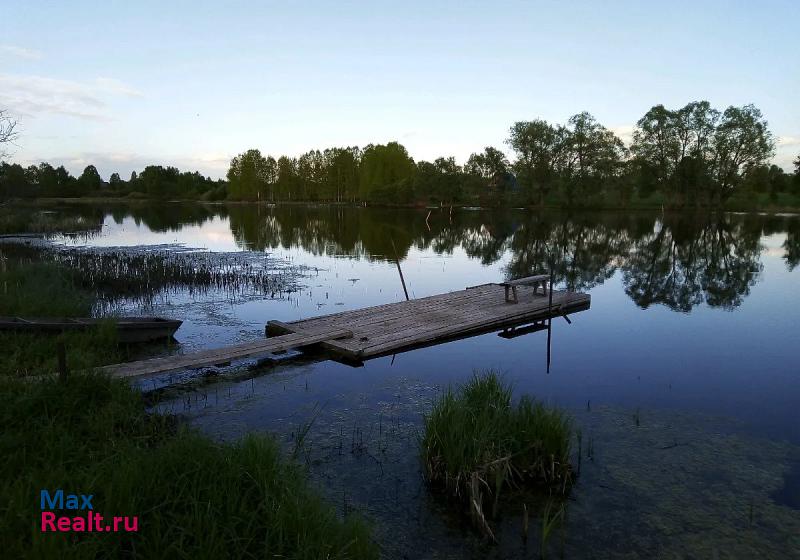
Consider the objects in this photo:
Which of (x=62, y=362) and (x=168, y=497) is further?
(x=62, y=362)

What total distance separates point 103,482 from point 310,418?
4.46 meters

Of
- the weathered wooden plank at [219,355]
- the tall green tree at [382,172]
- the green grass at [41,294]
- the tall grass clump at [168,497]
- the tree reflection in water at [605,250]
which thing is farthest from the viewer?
the tall green tree at [382,172]

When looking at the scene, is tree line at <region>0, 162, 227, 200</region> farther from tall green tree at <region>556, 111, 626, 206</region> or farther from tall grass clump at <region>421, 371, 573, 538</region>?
tall grass clump at <region>421, 371, 573, 538</region>

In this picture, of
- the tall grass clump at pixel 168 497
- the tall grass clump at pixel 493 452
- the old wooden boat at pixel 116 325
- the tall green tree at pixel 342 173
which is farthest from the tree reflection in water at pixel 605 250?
the tall green tree at pixel 342 173

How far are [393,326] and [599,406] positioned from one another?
6261mm

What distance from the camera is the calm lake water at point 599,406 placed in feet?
20.5

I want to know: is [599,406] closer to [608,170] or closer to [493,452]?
[493,452]

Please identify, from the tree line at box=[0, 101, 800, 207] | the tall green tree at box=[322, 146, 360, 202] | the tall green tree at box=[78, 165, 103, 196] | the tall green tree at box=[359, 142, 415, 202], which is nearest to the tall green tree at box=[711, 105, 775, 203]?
the tree line at box=[0, 101, 800, 207]

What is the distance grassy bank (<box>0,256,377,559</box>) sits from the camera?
14.5 ft

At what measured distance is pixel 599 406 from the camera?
10.3m

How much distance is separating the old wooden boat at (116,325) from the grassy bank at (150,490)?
441 cm

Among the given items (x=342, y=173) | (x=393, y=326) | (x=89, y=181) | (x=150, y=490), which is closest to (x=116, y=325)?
(x=393, y=326)

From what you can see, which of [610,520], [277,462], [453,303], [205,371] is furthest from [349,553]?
[453,303]

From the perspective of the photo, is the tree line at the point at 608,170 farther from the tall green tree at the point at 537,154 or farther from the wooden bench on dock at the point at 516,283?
the wooden bench on dock at the point at 516,283
